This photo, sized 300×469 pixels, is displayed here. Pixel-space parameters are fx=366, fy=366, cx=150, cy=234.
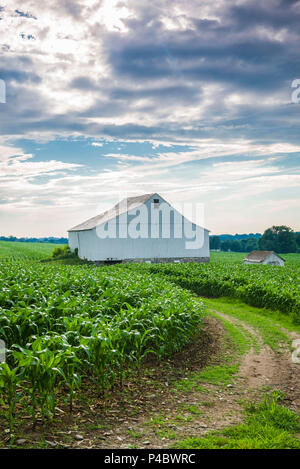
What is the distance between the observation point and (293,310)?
14.4 meters

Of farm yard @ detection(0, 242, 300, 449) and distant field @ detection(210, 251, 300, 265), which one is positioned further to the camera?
distant field @ detection(210, 251, 300, 265)

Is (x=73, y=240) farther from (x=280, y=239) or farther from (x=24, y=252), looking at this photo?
(x=280, y=239)

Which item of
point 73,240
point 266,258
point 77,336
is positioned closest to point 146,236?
point 73,240

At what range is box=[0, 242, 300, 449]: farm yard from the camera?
5.45 meters

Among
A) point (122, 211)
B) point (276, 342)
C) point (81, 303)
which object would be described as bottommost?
point (276, 342)

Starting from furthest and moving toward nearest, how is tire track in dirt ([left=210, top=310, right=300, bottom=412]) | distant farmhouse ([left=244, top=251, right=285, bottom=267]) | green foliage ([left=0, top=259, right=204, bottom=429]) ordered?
distant farmhouse ([left=244, top=251, right=285, bottom=267]) < tire track in dirt ([left=210, top=310, right=300, bottom=412]) < green foliage ([left=0, top=259, right=204, bottom=429])

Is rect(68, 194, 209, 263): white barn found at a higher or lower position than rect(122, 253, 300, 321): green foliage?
higher

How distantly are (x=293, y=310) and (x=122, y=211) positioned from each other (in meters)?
27.2

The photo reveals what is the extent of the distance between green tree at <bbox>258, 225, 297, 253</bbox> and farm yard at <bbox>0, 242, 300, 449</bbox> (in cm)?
6925

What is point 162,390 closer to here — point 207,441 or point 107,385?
point 107,385

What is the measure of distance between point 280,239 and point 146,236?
4934cm

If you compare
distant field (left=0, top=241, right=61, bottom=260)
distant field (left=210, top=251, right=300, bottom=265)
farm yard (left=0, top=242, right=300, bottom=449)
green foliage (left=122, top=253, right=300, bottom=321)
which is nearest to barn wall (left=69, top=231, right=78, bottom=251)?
distant field (left=0, top=241, right=61, bottom=260)

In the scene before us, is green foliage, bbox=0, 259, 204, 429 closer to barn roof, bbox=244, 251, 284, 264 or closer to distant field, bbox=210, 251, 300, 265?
distant field, bbox=210, 251, 300, 265
